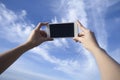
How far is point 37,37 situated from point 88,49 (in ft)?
9.21

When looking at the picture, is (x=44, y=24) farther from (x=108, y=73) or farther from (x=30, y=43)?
(x=108, y=73)

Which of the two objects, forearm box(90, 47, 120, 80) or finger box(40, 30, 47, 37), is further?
finger box(40, 30, 47, 37)

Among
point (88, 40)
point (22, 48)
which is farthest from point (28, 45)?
point (88, 40)

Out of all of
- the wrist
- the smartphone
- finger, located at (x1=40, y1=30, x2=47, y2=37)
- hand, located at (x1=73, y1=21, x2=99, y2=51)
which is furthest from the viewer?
the smartphone

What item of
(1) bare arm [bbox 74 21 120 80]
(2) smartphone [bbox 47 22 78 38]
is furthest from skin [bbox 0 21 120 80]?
(2) smartphone [bbox 47 22 78 38]

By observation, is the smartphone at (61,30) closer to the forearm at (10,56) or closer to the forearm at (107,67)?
the forearm at (10,56)

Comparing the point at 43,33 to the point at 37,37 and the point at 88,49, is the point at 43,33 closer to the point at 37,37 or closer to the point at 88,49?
the point at 37,37

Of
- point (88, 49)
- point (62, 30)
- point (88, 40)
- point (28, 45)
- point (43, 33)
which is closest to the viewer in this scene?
point (88, 49)

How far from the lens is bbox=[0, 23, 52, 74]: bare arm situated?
6.25m

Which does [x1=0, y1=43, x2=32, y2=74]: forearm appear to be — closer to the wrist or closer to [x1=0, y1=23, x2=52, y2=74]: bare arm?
[x1=0, y1=23, x2=52, y2=74]: bare arm

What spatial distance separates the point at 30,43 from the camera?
7703 mm

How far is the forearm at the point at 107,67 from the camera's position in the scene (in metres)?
4.45

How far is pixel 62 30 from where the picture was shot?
378 inches

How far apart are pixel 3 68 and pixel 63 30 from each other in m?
3.92
